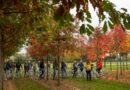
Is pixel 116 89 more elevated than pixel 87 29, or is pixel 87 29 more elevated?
pixel 87 29

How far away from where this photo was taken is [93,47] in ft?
207

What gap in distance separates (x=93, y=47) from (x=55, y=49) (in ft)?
89.0

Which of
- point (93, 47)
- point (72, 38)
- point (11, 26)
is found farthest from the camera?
point (93, 47)

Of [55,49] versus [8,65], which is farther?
[8,65]

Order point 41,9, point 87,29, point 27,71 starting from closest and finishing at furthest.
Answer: point 87,29, point 41,9, point 27,71

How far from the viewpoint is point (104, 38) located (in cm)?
5622

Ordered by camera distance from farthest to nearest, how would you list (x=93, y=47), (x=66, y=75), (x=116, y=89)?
(x=93, y=47), (x=66, y=75), (x=116, y=89)

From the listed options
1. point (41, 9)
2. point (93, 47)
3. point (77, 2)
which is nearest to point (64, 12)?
point (77, 2)

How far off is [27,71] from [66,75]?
866 cm

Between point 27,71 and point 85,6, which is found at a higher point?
point 85,6

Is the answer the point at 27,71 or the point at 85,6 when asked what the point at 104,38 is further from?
the point at 85,6

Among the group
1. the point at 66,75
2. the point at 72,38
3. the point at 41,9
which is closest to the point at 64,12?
the point at 41,9

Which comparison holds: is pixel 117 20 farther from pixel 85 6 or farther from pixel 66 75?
pixel 66 75

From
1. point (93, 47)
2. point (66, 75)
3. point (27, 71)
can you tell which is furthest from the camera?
point (93, 47)
